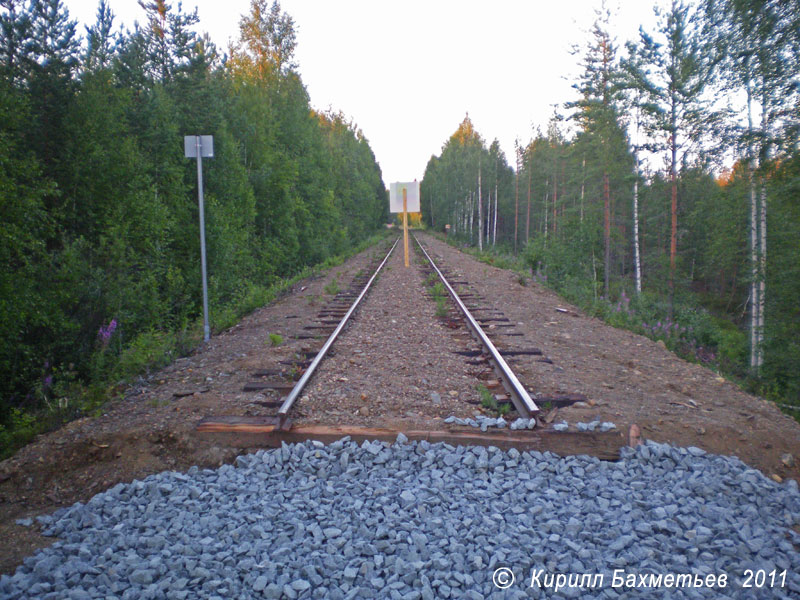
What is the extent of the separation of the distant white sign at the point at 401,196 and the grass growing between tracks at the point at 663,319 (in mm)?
4355

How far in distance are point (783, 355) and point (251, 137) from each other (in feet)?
59.0

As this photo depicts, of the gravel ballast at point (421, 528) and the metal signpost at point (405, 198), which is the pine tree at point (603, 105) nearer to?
the metal signpost at point (405, 198)

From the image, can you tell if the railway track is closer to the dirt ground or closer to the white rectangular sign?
the dirt ground

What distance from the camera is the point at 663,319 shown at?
18.6m

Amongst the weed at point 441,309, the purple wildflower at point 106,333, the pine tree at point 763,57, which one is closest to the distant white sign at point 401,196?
the weed at point 441,309

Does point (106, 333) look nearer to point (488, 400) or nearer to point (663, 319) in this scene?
point (488, 400)

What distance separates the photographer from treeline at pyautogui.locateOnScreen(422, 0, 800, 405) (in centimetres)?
934

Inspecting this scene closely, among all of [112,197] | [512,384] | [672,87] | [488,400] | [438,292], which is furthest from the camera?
[672,87]

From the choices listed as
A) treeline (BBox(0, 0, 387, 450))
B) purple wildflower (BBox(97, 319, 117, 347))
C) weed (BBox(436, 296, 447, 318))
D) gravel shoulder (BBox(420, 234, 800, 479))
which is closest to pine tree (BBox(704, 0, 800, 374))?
gravel shoulder (BBox(420, 234, 800, 479))

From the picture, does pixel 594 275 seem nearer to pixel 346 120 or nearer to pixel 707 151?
pixel 707 151

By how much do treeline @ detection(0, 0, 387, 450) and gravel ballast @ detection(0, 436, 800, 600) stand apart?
2.76m

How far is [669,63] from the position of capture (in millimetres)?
18078

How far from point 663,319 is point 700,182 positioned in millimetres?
6775

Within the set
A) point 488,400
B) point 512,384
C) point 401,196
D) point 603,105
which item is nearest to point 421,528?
point 488,400
